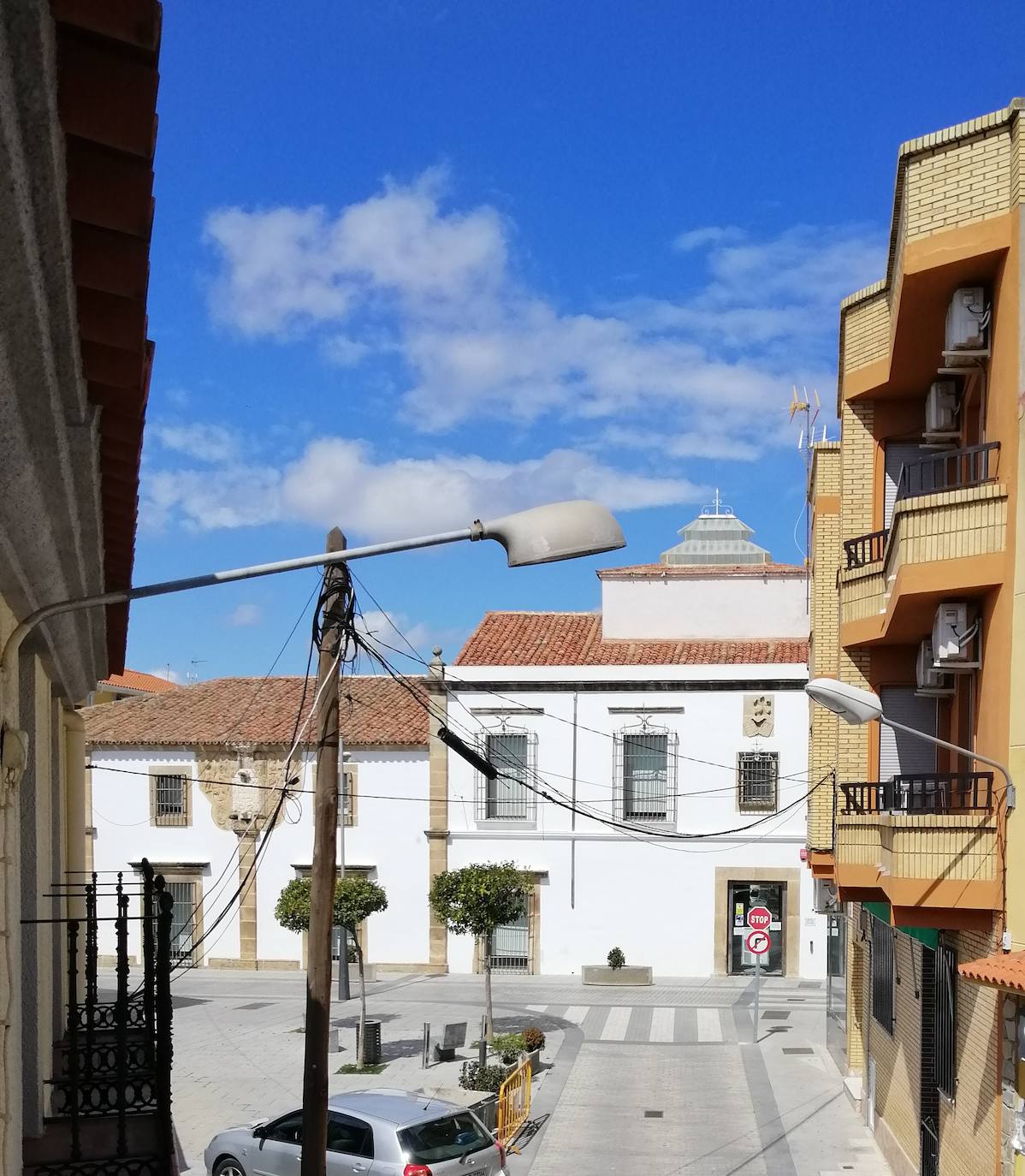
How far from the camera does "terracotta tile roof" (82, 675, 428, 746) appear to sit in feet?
115

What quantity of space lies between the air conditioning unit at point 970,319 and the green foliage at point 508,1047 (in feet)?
50.2

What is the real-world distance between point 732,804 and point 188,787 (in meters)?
14.0

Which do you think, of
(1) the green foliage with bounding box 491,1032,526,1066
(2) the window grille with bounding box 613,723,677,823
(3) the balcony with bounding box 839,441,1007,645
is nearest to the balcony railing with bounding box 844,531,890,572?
(3) the balcony with bounding box 839,441,1007,645

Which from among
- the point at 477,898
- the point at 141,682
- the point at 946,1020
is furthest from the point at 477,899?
the point at 141,682

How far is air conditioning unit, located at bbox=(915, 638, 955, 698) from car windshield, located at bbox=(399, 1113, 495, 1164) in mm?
6677

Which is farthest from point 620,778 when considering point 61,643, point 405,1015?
point 61,643

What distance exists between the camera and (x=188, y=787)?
35406 millimetres

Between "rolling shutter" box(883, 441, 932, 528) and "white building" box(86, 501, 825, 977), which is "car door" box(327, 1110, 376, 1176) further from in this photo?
"white building" box(86, 501, 825, 977)

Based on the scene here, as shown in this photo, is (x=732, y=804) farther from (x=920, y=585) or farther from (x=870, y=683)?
(x=920, y=585)

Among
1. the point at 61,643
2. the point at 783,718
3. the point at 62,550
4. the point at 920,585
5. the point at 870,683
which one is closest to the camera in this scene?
the point at 62,550

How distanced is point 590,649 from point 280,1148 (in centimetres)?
2060

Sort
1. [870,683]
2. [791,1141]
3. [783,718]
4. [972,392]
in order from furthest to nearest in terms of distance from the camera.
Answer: [783,718], [791,1141], [870,683], [972,392]

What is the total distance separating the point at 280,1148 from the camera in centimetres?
1547

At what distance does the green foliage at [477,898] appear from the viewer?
25531mm
